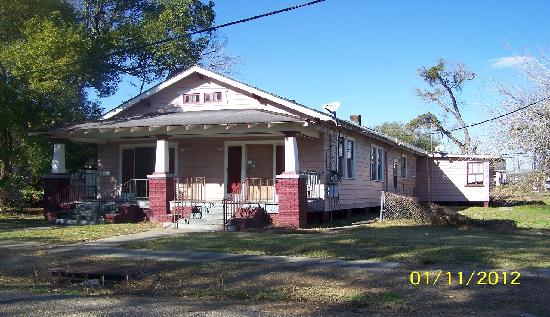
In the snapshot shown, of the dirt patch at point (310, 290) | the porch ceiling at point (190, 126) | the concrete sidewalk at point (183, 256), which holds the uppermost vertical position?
the porch ceiling at point (190, 126)

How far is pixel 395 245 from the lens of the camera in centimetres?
1168

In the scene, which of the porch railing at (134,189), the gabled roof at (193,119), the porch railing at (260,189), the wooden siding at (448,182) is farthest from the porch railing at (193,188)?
the wooden siding at (448,182)

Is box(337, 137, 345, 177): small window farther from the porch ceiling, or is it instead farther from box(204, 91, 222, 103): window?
box(204, 91, 222, 103): window

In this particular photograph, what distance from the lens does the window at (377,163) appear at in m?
23.6

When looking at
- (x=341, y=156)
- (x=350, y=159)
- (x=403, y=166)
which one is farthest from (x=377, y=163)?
(x=403, y=166)

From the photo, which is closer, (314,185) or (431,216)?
(431,216)

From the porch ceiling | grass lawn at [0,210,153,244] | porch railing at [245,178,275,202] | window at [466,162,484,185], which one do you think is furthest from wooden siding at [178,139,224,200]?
window at [466,162,484,185]

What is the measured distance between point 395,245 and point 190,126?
7396mm

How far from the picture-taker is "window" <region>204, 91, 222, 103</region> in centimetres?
1959

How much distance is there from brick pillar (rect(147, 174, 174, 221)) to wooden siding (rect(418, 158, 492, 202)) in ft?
62.8

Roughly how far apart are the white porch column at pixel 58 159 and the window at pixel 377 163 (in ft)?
38.5

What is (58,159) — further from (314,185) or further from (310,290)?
(310,290)

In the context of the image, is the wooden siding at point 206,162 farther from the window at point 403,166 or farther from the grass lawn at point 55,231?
the window at point 403,166

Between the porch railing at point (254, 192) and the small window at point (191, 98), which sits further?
the small window at point (191, 98)
